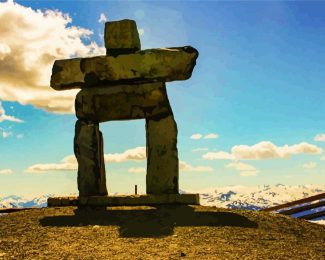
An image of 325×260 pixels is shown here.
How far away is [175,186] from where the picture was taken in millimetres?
10836

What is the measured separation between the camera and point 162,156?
35.9 feet

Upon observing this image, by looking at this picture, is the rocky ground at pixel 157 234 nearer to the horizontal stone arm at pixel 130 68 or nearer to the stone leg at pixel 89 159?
the stone leg at pixel 89 159

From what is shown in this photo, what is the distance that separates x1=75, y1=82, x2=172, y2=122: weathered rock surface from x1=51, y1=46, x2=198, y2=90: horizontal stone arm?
0.18 m

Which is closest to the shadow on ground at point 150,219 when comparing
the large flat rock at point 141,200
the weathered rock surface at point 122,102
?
the large flat rock at point 141,200

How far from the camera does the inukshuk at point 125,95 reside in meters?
11.0

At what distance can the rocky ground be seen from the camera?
23.5ft

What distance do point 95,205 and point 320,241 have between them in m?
5.07

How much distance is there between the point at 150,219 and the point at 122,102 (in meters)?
3.36

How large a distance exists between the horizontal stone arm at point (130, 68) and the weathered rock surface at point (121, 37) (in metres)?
0.22

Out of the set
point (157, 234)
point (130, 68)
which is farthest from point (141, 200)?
point (130, 68)

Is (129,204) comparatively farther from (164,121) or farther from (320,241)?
(320,241)

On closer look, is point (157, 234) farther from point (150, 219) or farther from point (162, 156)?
point (162, 156)

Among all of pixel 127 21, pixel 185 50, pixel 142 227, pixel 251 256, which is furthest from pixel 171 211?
pixel 127 21

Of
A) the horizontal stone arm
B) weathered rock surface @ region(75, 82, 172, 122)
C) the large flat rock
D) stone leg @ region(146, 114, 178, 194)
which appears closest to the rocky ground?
the large flat rock
